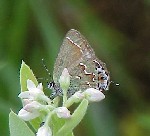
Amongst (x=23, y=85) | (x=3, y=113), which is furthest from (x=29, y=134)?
(x=3, y=113)

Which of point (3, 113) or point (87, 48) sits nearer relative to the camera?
point (87, 48)

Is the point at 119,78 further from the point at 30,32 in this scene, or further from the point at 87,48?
the point at 87,48

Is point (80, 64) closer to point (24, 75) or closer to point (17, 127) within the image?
point (24, 75)

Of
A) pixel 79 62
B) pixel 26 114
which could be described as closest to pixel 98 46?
pixel 79 62

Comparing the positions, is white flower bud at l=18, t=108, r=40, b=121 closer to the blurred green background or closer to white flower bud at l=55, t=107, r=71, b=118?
white flower bud at l=55, t=107, r=71, b=118

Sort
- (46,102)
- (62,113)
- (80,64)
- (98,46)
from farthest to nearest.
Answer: (98,46)
(80,64)
(46,102)
(62,113)

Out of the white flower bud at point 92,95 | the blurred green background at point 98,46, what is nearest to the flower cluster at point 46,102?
the white flower bud at point 92,95

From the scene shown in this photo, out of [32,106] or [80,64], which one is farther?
[80,64]
